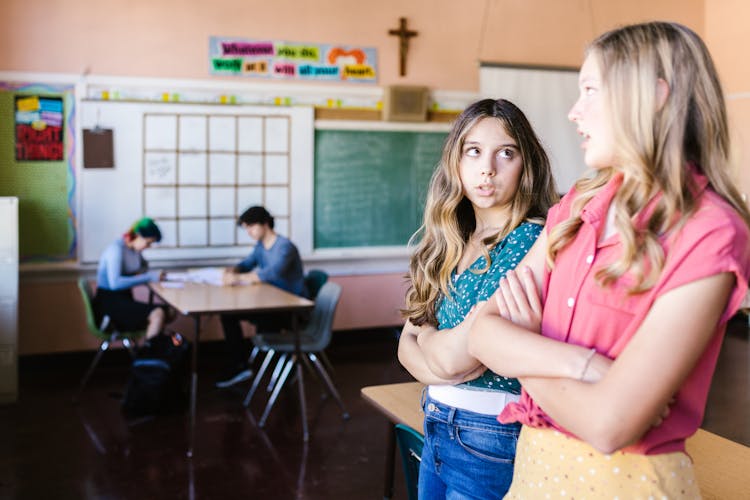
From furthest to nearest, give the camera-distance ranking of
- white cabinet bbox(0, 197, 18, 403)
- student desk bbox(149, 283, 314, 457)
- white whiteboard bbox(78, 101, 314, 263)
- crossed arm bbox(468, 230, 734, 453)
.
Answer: white whiteboard bbox(78, 101, 314, 263) < white cabinet bbox(0, 197, 18, 403) < student desk bbox(149, 283, 314, 457) < crossed arm bbox(468, 230, 734, 453)

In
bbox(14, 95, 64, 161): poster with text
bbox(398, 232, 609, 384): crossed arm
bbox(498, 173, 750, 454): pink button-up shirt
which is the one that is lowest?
bbox(398, 232, 609, 384): crossed arm

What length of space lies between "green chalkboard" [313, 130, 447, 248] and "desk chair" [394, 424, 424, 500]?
4.58m

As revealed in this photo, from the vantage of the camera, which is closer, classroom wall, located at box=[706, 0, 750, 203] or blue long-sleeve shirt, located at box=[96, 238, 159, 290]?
blue long-sleeve shirt, located at box=[96, 238, 159, 290]

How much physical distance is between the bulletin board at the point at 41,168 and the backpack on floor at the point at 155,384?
4.56ft

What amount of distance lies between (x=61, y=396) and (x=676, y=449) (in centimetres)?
491

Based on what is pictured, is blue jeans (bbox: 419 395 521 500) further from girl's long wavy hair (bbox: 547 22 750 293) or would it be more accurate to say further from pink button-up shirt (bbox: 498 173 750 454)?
girl's long wavy hair (bbox: 547 22 750 293)

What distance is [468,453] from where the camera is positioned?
4.60ft

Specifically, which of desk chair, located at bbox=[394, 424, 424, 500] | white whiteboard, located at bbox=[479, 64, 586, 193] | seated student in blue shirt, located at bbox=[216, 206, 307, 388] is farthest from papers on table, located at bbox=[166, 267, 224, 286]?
desk chair, located at bbox=[394, 424, 424, 500]

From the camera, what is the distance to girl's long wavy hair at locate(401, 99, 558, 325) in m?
1.55

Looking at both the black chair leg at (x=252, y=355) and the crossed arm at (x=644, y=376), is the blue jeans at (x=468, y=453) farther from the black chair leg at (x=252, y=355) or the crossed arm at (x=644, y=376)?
the black chair leg at (x=252, y=355)

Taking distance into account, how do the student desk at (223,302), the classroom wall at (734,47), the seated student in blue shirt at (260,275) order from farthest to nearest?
the classroom wall at (734,47), the seated student in blue shirt at (260,275), the student desk at (223,302)

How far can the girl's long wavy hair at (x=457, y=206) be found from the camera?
155cm

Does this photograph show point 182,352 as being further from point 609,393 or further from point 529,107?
point 609,393

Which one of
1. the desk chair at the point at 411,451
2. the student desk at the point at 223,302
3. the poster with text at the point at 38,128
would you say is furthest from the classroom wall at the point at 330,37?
the desk chair at the point at 411,451
